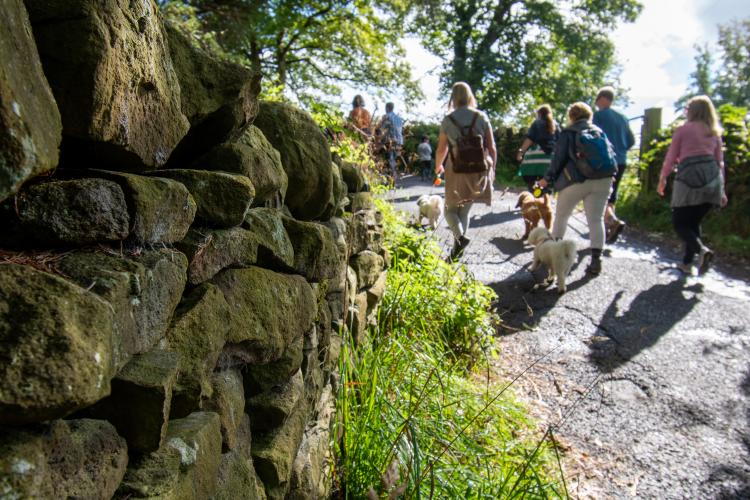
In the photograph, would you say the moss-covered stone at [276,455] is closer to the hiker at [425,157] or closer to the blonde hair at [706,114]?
the blonde hair at [706,114]

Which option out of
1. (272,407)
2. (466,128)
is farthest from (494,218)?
(272,407)

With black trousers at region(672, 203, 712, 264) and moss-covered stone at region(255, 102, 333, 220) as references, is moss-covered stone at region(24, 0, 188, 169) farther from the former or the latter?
black trousers at region(672, 203, 712, 264)

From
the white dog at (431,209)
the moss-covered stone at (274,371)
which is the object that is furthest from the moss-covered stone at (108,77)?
the white dog at (431,209)

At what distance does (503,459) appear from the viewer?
2.66 meters

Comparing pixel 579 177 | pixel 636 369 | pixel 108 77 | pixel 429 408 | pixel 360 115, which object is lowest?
pixel 636 369

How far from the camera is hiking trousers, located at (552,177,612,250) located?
588 centimetres

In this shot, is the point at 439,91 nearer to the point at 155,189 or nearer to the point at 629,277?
the point at 629,277

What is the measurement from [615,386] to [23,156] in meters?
4.13

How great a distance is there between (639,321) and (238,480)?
188 inches

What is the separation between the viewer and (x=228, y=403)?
132cm

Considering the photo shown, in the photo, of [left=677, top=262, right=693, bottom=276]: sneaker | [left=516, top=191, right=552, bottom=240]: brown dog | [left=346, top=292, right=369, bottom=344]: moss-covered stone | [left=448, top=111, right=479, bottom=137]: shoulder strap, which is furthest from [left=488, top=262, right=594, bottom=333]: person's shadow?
[left=346, top=292, right=369, bottom=344]: moss-covered stone

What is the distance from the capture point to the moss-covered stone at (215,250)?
125 centimetres

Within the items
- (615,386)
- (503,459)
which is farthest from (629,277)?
(503,459)

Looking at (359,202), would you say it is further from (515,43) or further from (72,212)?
(515,43)
